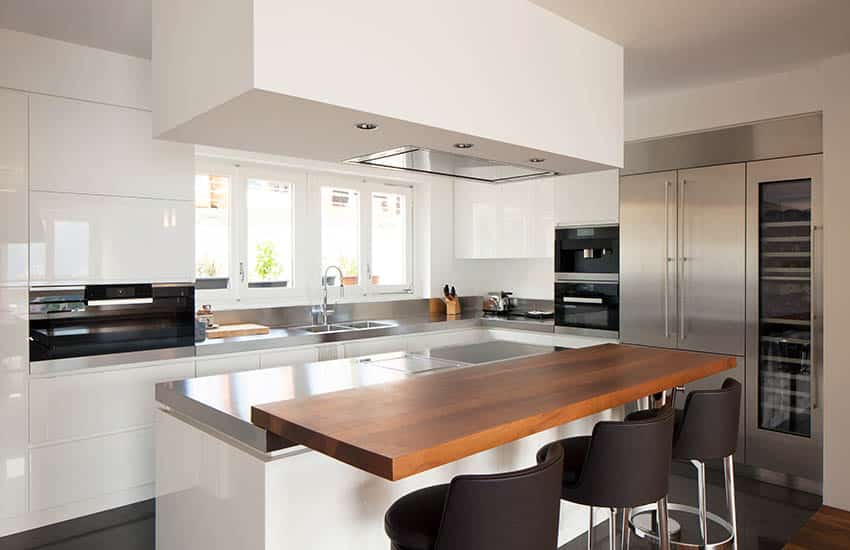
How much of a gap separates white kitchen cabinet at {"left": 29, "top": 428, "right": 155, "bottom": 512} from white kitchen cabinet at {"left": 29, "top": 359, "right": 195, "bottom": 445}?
6 cm

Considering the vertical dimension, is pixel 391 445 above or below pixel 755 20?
below

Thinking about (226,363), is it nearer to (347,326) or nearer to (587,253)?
(347,326)

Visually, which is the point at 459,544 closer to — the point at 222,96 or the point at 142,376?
the point at 222,96

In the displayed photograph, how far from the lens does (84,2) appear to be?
8.72 feet

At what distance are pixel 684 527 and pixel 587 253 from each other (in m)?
2.16

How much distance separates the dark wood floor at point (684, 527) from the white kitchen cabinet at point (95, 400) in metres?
0.46

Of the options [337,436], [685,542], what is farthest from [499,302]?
[337,436]

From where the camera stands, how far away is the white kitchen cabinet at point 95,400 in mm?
3076

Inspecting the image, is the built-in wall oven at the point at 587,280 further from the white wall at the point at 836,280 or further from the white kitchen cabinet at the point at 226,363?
the white kitchen cabinet at the point at 226,363

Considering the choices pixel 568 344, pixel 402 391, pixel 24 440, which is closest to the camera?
pixel 402 391

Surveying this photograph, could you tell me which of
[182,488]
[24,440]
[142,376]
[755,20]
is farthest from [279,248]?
[755,20]

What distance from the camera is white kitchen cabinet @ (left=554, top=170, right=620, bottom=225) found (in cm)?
446

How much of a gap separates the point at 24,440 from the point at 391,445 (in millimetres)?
2580

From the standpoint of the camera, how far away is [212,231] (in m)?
4.36
